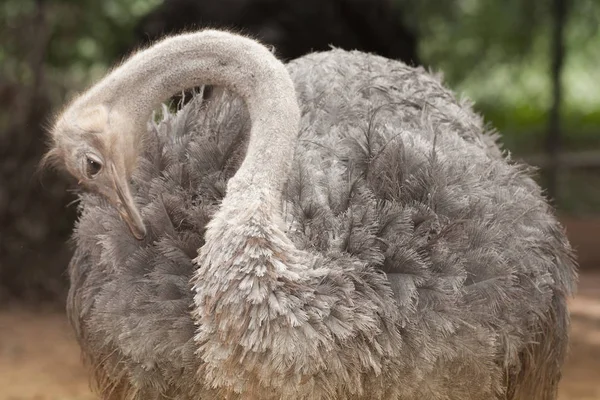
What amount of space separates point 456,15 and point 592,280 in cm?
267

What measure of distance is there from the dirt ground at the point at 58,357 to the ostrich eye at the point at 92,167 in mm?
2690

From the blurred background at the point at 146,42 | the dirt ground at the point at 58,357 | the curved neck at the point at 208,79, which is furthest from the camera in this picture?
the blurred background at the point at 146,42

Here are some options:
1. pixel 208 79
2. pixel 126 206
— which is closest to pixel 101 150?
pixel 126 206

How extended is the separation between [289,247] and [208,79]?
682mm

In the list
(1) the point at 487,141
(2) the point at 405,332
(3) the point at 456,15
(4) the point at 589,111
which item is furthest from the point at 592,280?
(4) the point at 589,111

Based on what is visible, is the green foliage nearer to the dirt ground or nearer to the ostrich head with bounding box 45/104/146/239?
the dirt ground

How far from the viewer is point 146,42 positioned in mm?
6254

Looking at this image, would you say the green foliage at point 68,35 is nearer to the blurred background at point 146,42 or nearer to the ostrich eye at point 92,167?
the blurred background at point 146,42

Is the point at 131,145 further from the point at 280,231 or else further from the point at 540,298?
the point at 540,298

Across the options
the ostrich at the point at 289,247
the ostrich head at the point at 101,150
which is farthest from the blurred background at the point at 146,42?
the ostrich head at the point at 101,150

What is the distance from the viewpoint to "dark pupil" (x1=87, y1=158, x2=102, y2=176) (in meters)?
3.41

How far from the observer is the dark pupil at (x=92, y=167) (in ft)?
11.2

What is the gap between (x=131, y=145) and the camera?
3.47 m

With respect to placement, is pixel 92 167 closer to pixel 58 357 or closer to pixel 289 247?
pixel 289 247
